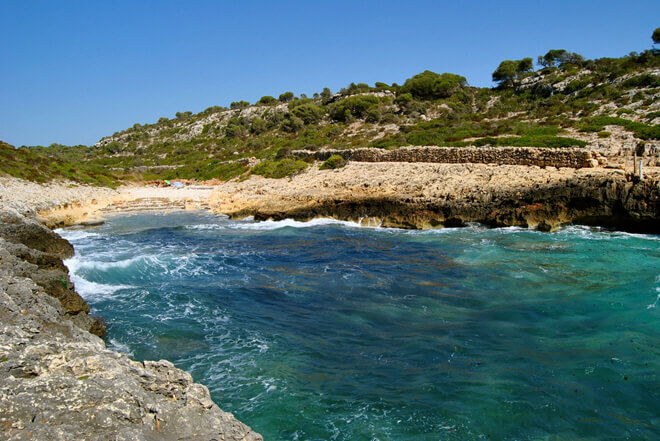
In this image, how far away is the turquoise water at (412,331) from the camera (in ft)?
18.2

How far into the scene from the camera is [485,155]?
2316 cm

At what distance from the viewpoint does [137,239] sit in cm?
1889

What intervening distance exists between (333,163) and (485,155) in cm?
1102

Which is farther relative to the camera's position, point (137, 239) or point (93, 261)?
point (137, 239)

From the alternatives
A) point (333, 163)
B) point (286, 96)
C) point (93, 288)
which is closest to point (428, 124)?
point (333, 163)

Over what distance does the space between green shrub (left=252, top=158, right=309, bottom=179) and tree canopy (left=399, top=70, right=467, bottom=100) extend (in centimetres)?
2906

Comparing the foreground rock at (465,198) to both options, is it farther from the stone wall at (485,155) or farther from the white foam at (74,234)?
the white foam at (74,234)

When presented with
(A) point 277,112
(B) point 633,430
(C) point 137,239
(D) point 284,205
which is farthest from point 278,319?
(A) point 277,112

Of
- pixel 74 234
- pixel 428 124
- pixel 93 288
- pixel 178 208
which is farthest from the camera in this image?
pixel 428 124

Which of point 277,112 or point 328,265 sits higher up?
point 277,112

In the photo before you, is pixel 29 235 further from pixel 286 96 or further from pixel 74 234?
pixel 286 96

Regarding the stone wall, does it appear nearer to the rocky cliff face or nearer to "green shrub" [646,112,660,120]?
"green shrub" [646,112,660,120]

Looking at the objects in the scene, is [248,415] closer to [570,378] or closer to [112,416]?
[112,416]

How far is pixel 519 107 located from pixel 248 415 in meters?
43.8
